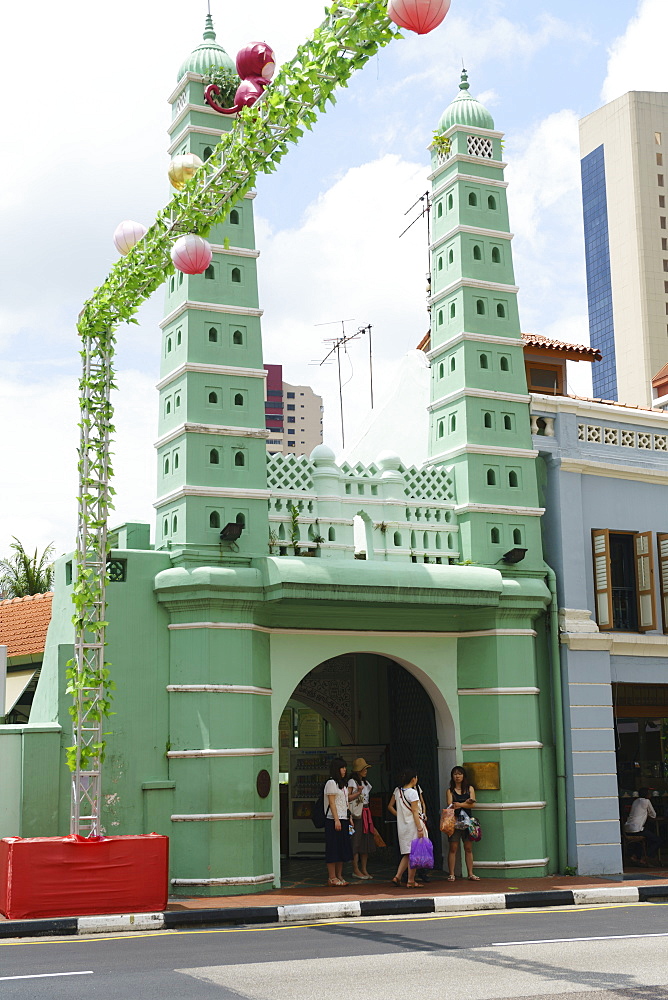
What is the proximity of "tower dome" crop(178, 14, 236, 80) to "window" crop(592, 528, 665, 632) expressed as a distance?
8.14 m

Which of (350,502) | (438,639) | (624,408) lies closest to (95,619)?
(350,502)

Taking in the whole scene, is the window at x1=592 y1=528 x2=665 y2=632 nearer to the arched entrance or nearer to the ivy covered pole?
the arched entrance

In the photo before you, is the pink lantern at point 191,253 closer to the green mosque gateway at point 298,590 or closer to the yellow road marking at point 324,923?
the green mosque gateway at point 298,590

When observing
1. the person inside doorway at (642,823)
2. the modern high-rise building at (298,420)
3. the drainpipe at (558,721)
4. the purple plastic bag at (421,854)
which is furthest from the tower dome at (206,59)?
the modern high-rise building at (298,420)

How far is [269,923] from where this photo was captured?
12.0m

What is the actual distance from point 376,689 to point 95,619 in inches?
270

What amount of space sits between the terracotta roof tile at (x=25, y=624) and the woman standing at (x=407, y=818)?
699cm

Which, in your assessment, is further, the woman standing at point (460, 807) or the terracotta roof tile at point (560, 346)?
the terracotta roof tile at point (560, 346)

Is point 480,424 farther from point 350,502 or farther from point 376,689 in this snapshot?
point 376,689

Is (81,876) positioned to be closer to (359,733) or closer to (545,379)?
(359,733)

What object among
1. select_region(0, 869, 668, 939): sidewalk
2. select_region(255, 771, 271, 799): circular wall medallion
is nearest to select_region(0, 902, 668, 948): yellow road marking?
select_region(0, 869, 668, 939): sidewalk

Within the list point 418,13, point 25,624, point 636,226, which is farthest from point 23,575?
point 636,226

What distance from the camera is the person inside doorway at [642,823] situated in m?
17.2

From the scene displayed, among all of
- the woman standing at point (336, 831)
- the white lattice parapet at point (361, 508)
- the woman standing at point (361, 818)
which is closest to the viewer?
the woman standing at point (336, 831)
